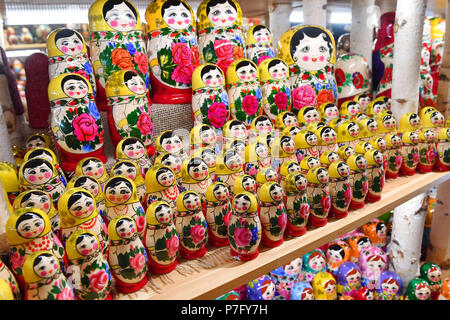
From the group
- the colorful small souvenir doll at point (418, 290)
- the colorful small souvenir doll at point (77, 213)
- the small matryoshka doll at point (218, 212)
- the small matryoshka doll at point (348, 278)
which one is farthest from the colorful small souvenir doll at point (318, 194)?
the colorful small souvenir doll at point (418, 290)

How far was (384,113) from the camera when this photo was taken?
4.66ft

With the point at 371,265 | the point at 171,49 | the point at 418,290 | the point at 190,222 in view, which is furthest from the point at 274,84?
the point at 418,290

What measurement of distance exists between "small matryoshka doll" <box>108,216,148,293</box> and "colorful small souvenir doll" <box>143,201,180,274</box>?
0.03 metres

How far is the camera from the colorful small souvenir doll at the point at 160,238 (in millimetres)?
793

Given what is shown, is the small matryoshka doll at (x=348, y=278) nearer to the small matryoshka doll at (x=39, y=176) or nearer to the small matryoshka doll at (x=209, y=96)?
the small matryoshka doll at (x=209, y=96)

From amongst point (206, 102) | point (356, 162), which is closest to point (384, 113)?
point (356, 162)

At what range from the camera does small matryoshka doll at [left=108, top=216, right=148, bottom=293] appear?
743 millimetres

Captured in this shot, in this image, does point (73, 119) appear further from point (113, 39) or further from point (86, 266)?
point (86, 266)

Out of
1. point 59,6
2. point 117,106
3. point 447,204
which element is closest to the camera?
point 117,106

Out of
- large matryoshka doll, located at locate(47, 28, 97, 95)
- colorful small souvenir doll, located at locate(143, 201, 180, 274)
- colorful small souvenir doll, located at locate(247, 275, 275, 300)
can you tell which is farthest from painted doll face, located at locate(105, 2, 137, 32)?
colorful small souvenir doll, located at locate(247, 275, 275, 300)

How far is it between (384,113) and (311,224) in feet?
2.07

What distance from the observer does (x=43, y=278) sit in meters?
0.63

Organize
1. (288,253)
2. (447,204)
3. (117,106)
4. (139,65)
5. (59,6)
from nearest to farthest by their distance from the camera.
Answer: (288,253)
(117,106)
(139,65)
(59,6)
(447,204)
